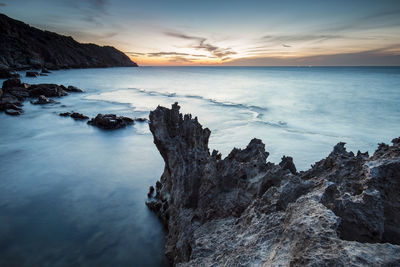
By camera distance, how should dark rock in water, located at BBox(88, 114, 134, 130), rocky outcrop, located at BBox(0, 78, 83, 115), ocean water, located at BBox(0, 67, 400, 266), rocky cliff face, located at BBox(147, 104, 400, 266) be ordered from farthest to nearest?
rocky outcrop, located at BBox(0, 78, 83, 115), dark rock in water, located at BBox(88, 114, 134, 130), ocean water, located at BBox(0, 67, 400, 266), rocky cliff face, located at BBox(147, 104, 400, 266)

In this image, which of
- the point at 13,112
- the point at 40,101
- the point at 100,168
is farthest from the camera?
the point at 40,101

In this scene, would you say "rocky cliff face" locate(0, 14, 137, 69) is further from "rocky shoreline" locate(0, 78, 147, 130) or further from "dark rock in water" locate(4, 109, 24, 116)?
"dark rock in water" locate(4, 109, 24, 116)

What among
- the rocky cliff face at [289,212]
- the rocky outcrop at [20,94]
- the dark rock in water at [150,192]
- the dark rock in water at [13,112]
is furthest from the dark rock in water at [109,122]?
the rocky cliff face at [289,212]

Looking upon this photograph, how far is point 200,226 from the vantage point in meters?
4.56

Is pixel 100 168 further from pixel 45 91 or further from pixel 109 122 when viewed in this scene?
pixel 45 91

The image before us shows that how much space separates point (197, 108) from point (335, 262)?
87.9 ft

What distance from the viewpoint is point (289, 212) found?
2941 millimetres

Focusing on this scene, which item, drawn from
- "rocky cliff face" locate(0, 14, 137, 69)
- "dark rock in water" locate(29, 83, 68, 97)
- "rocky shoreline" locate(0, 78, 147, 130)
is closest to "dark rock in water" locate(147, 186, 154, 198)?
"rocky shoreline" locate(0, 78, 147, 130)

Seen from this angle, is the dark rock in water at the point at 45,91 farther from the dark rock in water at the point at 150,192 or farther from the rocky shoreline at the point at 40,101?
the dark rock in water at the point at 150,192

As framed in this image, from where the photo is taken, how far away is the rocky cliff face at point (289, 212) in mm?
2232

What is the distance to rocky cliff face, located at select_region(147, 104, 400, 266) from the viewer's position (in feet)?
7.32

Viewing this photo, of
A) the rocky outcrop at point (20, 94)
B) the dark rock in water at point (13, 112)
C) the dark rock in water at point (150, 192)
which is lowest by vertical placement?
the dark rock in water at point (150, 192)

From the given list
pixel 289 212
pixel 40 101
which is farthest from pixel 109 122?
pixel 289 212

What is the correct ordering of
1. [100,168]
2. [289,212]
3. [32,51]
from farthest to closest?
1. [32,51]
2. [100,168]
3. [289,212]
